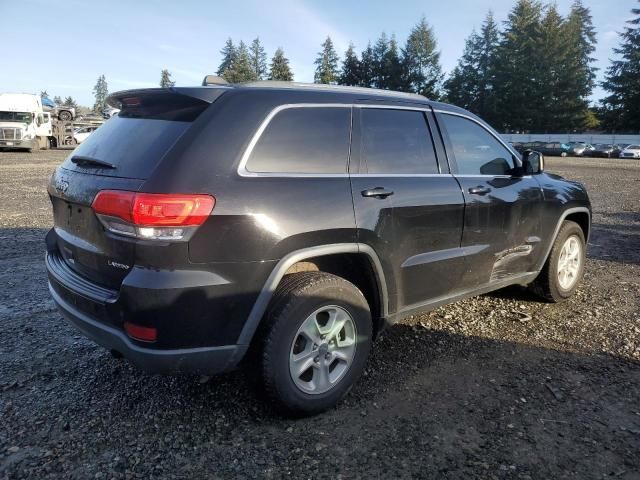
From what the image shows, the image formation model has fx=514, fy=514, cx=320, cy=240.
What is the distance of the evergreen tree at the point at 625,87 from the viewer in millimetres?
62531

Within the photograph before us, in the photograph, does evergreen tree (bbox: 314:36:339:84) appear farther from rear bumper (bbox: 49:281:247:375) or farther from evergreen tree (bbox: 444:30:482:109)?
rear bumper (bbox: 49:281:247:375)

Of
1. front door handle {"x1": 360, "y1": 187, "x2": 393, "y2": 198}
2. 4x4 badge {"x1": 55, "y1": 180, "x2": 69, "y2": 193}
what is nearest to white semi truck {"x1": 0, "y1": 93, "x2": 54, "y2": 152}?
4x4 badge {"x1": 55, "y1": 180, "x2": 69, "y2": 193}

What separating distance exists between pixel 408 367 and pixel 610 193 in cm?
1395

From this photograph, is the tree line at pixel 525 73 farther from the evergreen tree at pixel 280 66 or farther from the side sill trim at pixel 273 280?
the side sill trim at pixel 273 280

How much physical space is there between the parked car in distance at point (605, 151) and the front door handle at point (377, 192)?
50.7m

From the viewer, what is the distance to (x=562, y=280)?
197 inches

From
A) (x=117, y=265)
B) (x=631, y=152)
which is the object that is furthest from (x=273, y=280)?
(x=631, y=152)

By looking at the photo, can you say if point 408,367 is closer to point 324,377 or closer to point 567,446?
point 324,377

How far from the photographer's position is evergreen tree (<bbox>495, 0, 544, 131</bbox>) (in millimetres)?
69938

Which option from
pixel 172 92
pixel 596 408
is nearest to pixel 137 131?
pixel 172 92

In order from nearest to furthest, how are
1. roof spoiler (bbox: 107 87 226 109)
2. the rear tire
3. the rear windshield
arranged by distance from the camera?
the rear windshield < roof spoiler (bbox: 107 87 226 109) < the rear tire

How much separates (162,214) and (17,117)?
3214 cm

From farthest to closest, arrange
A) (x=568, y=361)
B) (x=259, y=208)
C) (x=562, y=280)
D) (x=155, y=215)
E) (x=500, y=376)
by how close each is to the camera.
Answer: (x=562, y=280)
(x=568, y=361)
(x=500, y=376)
(x=259, y=208)
(x=155, y=215)

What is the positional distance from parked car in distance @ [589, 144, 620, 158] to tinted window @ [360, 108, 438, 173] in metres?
50.1
